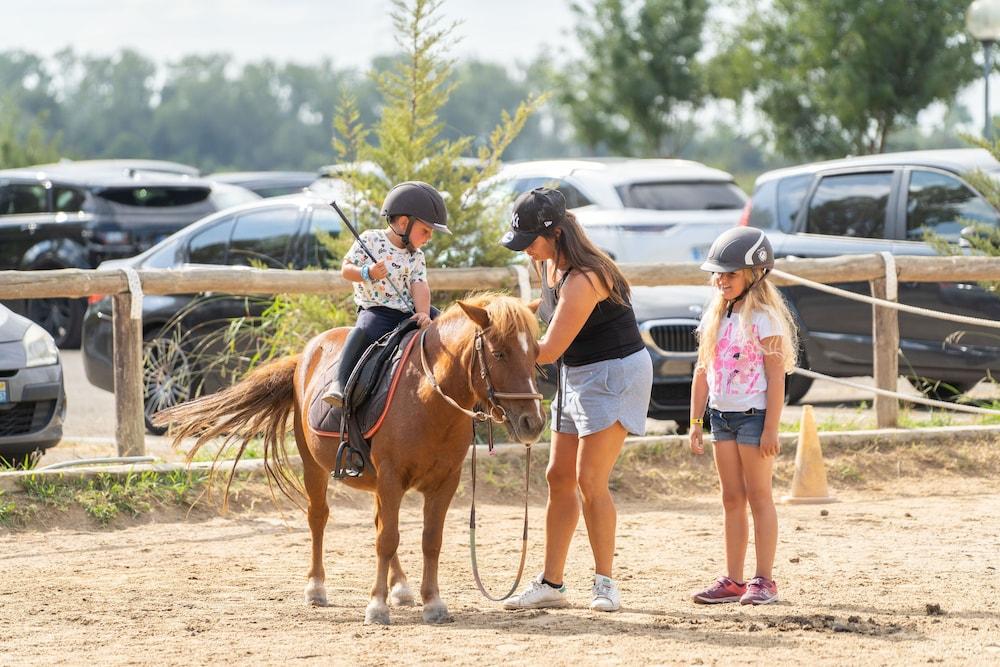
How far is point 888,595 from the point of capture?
666 cm

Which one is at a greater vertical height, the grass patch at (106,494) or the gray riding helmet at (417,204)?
the gray riding helmet at (417,204)

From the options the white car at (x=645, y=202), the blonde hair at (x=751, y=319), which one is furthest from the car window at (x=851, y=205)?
the blonde hair at (x=751, y=319)

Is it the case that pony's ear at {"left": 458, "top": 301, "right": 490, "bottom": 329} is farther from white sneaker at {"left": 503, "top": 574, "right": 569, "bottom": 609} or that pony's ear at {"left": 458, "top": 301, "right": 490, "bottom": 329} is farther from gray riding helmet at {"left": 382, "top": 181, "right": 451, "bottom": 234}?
white sneaker at {"left": 503, "top": 574, "right": 569, "bottom": 609}

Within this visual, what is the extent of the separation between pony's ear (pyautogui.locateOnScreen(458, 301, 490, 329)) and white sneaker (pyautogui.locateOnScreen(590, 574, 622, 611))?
131cm

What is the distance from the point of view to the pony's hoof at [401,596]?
6.72 meters

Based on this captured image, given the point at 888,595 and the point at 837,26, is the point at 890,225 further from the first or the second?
the point at 837,26

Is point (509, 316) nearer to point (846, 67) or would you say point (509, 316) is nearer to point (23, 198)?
point (23, 198)

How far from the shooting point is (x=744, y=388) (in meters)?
6.56

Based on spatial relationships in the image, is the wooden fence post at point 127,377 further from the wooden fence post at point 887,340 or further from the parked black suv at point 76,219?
the parked black suv at point 76,219

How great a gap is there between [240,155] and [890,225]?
107828 mm

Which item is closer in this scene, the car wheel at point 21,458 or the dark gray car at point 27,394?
the dark gray car at point 27,394

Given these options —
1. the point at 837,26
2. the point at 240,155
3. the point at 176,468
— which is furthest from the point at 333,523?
the point at 240,155

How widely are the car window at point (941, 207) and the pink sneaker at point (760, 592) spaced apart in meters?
5.49

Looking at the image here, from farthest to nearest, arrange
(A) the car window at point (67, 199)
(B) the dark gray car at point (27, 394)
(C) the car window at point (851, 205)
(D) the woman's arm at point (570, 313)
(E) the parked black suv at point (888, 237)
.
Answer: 1. (A) the car window at point (67, 199)
2. (C) the car window at point (851, 205)
3. (E) the parked black suv at point (888, 237)
4. (B) the dark gray car at point (27, 394)
5. (D) the woman's arm at point (570, 313)
